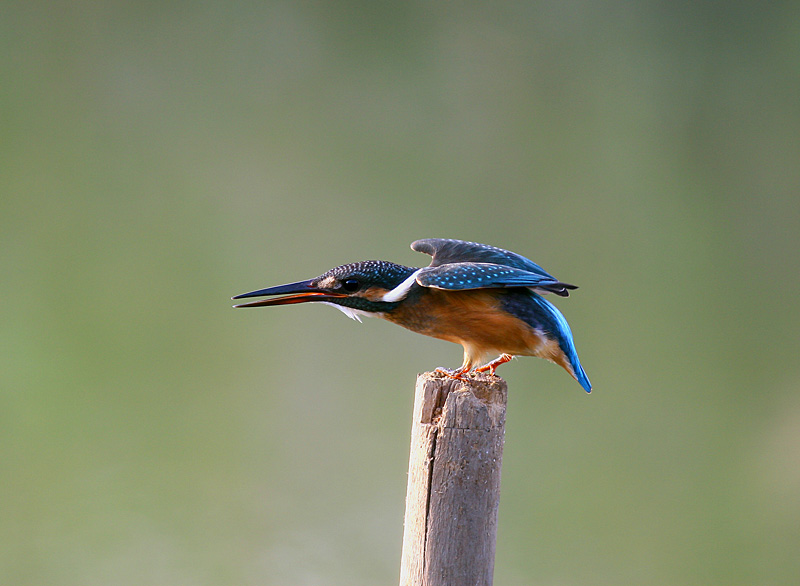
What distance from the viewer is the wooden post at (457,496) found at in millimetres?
1181

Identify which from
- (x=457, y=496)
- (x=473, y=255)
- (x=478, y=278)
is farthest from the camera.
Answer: (x=473, y=255)

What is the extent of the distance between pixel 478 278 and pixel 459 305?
87 millimetres

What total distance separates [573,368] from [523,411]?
1.59m

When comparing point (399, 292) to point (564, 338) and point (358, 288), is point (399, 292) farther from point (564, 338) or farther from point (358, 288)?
point (564, 338)

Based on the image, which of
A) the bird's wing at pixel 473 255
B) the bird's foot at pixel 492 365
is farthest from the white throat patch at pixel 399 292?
the bird's foot at pixel 492 365

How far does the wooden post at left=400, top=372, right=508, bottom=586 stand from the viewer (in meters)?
1.18

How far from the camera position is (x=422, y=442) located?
1227 millimetres

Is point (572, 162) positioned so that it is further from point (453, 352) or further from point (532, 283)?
point (532, 283)

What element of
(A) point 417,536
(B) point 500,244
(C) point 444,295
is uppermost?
(B) point 500,244

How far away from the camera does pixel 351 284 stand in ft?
4.74

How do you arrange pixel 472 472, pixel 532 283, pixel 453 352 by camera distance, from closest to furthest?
1. pixel 472 472
2. pixel 532 283
3. pixel 453 352

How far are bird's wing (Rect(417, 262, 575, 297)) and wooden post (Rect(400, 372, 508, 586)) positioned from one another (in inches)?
9.0

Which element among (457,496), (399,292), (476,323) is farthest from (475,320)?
(457,496)

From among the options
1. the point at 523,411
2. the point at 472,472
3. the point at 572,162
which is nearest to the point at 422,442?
the point at 472,472
